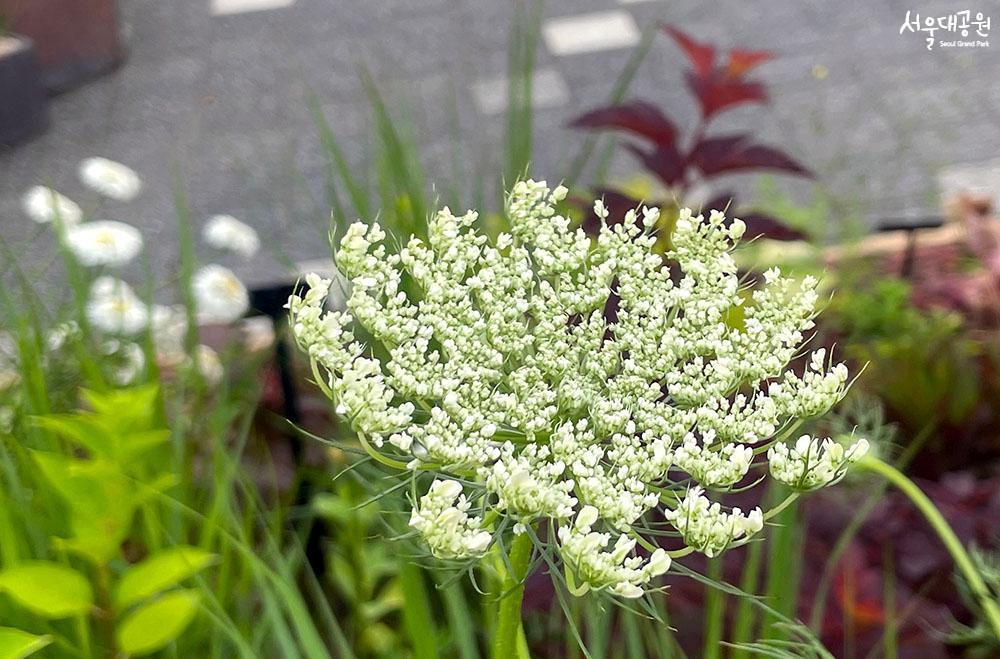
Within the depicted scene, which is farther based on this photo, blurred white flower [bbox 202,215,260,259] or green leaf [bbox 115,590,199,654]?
blurred white flower [bbox 202,215,260,259]

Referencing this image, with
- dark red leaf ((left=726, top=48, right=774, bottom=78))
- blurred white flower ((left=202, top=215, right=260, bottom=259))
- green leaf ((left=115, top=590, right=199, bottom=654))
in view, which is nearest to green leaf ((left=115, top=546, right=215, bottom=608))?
green leaf ((left=115, top=590, right=199, bottom=654))

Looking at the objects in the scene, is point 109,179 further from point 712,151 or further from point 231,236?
point 712,151

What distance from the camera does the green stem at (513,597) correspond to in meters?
0.32

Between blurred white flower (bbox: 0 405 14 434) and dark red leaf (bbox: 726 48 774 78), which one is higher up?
dark red leaf (bbox: 726 48 774 78)

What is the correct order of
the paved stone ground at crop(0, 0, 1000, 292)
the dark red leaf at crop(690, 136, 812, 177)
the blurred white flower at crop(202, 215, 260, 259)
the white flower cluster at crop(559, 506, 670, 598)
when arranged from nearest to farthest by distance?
the white flower cluster at crop(559, 506, 670, 598), the dark red leaf at crop(690, 136, 812, 177), the blurred white flower at crop(202, 215, 260, 259), the paved stone ground at crop(0, 0, 1000, 292)

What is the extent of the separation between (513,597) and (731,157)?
0.60 m

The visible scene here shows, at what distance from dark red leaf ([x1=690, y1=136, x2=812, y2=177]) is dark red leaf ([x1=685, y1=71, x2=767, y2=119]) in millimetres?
38

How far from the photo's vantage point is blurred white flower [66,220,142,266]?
853mm

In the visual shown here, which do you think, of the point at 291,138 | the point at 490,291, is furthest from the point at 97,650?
the point at 291,138

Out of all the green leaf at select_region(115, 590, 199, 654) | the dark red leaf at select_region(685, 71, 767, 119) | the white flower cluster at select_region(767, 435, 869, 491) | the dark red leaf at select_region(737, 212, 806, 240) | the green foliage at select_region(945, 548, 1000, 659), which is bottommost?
the green foliage at select_region(945, 548, 1000, 659)

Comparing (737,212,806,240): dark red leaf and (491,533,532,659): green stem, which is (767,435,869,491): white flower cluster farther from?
(737,212,806,240): dark red leaf

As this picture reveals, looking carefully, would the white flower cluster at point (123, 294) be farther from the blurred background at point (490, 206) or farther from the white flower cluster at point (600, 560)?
the white flower cluster at point (600, 560)

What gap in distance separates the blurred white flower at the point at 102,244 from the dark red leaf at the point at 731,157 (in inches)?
19.3

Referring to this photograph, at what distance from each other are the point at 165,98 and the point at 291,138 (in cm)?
39
